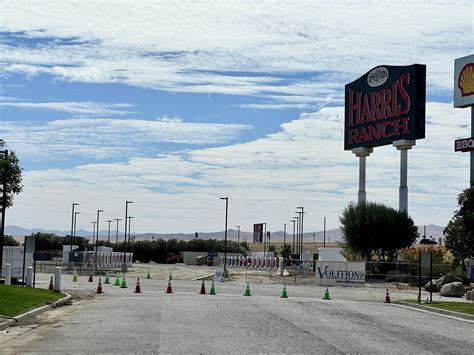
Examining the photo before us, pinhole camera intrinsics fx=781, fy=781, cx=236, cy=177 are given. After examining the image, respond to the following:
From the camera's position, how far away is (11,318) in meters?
21.0

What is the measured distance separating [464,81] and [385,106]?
8.17m

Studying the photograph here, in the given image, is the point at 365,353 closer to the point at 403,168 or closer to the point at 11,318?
the point at 11,318

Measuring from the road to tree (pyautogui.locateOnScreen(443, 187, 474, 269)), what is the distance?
24829 millimetres

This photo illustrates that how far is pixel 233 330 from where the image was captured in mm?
19000

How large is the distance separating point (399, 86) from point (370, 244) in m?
14.3

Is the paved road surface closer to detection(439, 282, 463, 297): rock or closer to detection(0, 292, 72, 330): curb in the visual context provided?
detection(0, 292, 72, 330): curb

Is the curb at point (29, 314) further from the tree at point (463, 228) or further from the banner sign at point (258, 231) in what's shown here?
the banner sign at point (258, 231)

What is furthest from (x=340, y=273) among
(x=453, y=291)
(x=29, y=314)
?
(x=29, y=314)

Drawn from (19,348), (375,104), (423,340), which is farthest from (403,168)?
(19,348)

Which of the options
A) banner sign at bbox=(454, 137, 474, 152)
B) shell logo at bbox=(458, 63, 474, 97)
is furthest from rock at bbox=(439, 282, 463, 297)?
shell logo at bbox=(458, 63, 474, 97)

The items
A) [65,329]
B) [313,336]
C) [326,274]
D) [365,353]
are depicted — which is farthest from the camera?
[326,274]

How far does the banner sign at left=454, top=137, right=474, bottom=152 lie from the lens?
63.2m

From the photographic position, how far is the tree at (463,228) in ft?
172

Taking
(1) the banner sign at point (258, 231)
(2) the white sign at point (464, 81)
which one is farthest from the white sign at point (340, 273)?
(1) the banner sign at point (258, 231)
